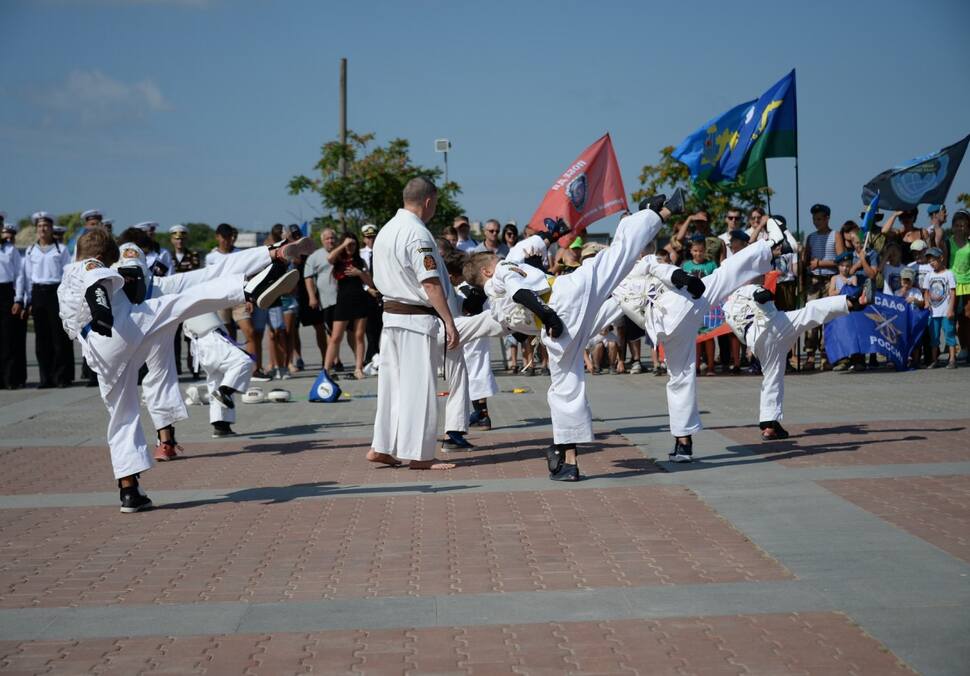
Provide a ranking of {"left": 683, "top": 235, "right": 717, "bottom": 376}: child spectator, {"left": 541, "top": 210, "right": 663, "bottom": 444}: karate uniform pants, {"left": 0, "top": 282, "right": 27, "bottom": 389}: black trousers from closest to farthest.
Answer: {"left": 541, "top": 210, "right": 663, "bottom": 444}: karate uniform pants < {"left": 683, "top": 235, "right": 717, "bottom": 376}: child spectator < {"left": 0, "top": 282, "right": 27, "bottom": 389}: black trousers

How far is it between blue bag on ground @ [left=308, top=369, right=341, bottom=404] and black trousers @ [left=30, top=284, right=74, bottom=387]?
14.4 ft

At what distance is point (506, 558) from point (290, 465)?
369 cm

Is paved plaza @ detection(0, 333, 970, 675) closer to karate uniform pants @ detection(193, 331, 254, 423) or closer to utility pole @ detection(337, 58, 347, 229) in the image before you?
karate uniform pants @ detection(193, 331, 254, 423)

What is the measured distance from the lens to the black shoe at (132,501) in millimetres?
7363

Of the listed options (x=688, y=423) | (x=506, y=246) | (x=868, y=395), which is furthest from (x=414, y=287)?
(x=506, y=246)

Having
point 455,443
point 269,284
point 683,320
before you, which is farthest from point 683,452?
point 269,284

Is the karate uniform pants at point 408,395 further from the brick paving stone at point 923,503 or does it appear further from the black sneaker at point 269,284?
the brick paving stone at point 923,503

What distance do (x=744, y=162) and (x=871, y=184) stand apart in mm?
1946

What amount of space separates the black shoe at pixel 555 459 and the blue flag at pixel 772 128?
32.0 feet

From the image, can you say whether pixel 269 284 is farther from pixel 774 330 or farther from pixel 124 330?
pixel 774 330

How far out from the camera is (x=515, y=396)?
13.8 m

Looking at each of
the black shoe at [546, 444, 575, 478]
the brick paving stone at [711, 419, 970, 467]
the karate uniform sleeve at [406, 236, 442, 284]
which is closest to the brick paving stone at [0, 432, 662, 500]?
the black shoe at [546, 444, 575, 478]

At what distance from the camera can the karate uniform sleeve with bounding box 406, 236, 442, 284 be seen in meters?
8.39

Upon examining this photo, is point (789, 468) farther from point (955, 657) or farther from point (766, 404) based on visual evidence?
point (955, 657)
